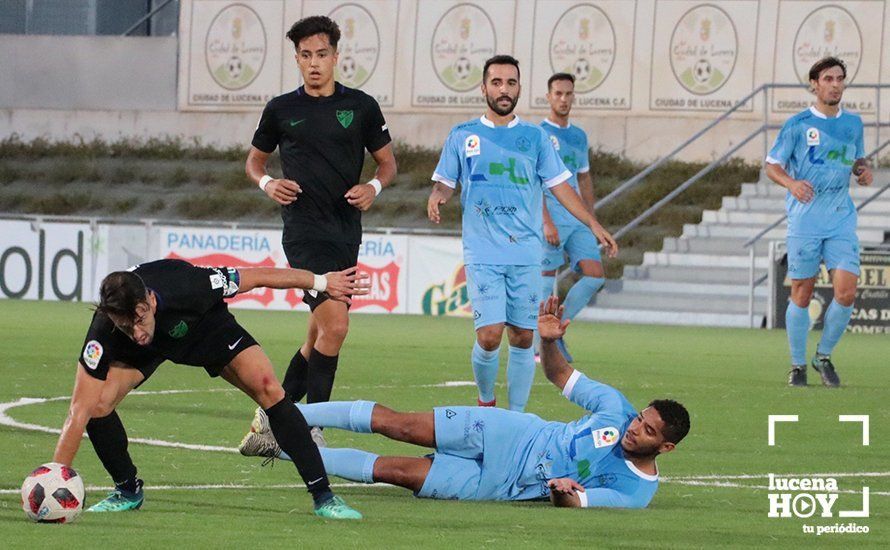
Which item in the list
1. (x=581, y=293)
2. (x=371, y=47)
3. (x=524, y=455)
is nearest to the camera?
(x=524, y=455)

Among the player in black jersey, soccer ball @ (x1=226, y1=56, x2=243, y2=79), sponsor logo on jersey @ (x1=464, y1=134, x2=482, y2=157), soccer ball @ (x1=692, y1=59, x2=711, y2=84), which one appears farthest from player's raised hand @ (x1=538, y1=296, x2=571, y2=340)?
soccer ball @ (x1=226, y1=56, x2=243, y2=79)

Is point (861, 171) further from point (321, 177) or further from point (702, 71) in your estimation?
point (702, 71)

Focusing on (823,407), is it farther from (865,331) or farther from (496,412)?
(865,331)

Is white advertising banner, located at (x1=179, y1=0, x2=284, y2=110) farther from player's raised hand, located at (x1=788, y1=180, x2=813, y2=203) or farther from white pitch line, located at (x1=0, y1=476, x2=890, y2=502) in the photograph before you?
white pitch line, located at (x1=0, y1=476, x2=890, y2=502)

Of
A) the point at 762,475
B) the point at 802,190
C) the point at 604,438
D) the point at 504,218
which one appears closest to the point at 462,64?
the point at 802,190

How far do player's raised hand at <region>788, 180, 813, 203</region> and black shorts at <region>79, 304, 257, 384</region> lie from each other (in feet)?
23.6

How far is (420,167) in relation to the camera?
33.0 m

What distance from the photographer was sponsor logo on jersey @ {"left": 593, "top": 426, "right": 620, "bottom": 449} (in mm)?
7590

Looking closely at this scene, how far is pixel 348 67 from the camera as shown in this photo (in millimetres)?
33406

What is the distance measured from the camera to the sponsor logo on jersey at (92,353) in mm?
6957

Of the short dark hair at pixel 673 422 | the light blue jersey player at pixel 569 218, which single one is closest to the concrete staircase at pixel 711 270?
the light blue jersey player at pixel 569 218

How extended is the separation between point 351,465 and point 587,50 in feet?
78.6

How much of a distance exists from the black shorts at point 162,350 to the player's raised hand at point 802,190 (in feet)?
23.6

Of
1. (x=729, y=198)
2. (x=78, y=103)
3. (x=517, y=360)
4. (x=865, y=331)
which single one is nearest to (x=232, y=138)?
(x=78, y=103)
